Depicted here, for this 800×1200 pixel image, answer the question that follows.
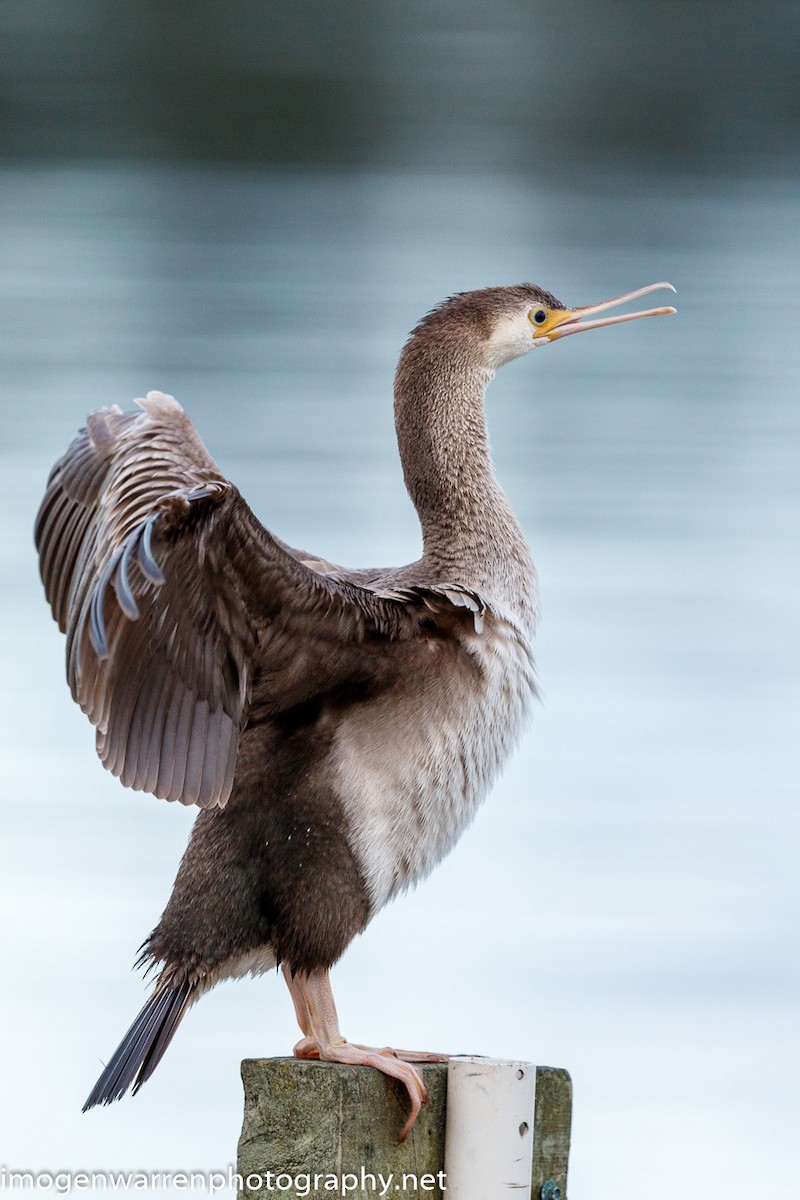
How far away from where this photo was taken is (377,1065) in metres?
2.15

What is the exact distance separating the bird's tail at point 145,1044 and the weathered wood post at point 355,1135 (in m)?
0.25

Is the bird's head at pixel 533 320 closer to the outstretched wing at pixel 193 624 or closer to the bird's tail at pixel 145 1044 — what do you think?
the outstretched wing at pixel 193 624

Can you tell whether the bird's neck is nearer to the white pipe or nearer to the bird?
the bird

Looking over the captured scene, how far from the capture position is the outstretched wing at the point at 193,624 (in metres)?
2.11

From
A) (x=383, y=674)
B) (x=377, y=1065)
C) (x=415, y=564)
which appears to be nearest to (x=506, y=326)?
(x=415, y=564)

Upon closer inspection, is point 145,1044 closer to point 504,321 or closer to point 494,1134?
point 494,1134

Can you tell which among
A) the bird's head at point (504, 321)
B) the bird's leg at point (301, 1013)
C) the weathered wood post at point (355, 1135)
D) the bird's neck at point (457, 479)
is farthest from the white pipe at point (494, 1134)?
the bird's head at point (504, 321)

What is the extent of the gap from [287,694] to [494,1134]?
0.61 metres

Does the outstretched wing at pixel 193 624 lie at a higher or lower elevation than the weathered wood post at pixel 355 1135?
higher

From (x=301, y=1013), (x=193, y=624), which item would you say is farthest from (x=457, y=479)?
(x=301, y=1013)

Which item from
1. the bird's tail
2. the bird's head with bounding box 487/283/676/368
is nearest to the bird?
the bird's tail

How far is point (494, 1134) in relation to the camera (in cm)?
206

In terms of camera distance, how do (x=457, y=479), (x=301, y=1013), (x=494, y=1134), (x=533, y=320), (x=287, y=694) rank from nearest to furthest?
(x=494, y=1134) < (x=287, y=694) < (x=301, y=1013) < (x=457, y=479) < (x=533, y=320)

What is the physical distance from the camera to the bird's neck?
Answer: 2.60 metres
